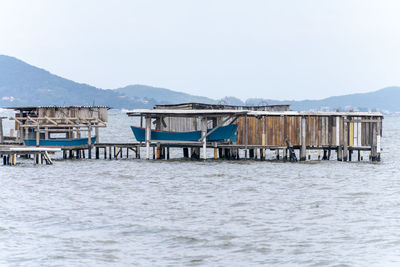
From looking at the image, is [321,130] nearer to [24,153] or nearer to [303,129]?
[303,129]

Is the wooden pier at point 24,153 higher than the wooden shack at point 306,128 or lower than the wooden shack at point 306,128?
lower

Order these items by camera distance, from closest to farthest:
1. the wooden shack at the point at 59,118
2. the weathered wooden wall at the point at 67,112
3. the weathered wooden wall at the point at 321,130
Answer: the weathered wooden wall at the point at 321,130 → the wooden shack at the point at 59,118 → the weathered wooden wall at the point at 67,112

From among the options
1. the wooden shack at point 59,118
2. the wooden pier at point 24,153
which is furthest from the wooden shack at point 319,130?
the wooden pier at point 24,153

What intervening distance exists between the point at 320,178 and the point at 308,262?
62.8 ft

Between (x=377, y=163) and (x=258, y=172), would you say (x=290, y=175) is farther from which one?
(x=377, y=163)

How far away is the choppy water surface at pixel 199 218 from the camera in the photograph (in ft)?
→ 53.0

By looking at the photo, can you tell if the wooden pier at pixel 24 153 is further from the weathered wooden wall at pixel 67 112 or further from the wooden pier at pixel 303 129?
the wooden pier at pixel 303 129

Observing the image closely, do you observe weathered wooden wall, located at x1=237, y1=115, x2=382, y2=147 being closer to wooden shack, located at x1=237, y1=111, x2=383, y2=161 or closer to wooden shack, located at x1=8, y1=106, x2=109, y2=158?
wooden shack, located at x1=237, y1=111, x2=383, y2=161

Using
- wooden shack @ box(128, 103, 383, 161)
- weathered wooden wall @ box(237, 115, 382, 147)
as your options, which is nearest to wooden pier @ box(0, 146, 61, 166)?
wooden shack @ box(128, 103, 383, 161)

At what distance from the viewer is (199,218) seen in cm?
2117

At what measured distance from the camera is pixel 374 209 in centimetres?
2341

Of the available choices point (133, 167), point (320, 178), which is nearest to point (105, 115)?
point (133, 167)

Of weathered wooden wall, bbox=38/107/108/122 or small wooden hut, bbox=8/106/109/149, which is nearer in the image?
small wooden hut, bbox=8/106/109/149

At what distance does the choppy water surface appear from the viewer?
16.2m
